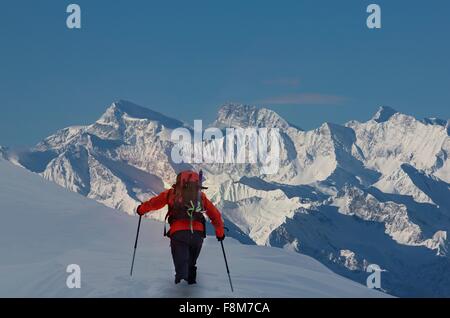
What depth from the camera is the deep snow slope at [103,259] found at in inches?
728

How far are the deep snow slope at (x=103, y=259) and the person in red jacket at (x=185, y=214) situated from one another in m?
0.81

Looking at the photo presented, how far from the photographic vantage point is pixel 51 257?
22766 millimetres

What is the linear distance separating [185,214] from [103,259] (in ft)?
18.8

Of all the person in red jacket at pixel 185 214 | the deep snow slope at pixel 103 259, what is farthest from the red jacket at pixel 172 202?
the deep snow slope at pixel 103 259

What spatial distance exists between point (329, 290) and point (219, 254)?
623 cm

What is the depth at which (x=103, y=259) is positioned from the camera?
22578 mm

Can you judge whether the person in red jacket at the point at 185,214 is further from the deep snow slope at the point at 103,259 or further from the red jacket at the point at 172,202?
the deep snow slope at the point at 103,259

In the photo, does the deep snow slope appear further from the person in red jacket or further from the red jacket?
the red jacket

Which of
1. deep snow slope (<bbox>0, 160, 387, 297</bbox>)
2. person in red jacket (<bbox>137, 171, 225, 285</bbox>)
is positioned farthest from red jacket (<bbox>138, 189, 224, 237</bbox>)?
deep snow slope (<bbox>0, 160, 387, 297</bbox>)

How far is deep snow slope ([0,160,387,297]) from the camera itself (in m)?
18.5

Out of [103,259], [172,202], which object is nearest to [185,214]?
[172,202]

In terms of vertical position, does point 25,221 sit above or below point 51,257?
above

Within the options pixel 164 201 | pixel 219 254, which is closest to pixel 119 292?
pixel 164 201
